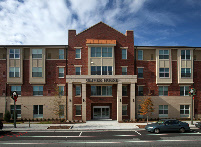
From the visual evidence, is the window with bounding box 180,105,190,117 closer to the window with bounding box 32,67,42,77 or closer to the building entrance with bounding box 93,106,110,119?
the building entrance with bounding box 93,106,110,119

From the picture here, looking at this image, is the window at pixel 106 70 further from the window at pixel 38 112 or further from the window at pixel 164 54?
the window at pixel 38 112

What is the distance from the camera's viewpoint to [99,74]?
28.2m

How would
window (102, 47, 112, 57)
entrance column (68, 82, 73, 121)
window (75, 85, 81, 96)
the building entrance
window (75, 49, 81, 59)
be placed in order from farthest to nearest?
the building entrance < window (75, 85, 81, 96) < window (75, 49, 81, 59) < window (102, 47, 112, 57) < entrance column (68, 82, 73, 121)

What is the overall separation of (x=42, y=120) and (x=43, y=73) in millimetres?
7962

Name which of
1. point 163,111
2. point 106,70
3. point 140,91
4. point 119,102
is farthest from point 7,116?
point 163,111

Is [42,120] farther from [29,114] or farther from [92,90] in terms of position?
[92,90]

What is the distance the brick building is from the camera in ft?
94.0

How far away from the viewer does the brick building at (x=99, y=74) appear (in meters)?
28.7

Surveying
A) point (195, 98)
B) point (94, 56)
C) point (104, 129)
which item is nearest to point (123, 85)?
point (94, 56)

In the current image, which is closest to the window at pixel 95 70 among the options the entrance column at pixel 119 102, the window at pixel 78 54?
the window at pixel 78 54

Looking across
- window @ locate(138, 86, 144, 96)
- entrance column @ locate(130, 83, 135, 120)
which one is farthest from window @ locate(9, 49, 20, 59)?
window @ locate(138, 86, 144, 96)

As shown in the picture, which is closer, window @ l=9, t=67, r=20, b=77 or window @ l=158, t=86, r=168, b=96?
window @ l=9, t=67, r=20, b=77

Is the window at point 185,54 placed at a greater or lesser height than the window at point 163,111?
greater

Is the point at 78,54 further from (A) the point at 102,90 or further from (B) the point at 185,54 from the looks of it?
(B) the point at 185,54
